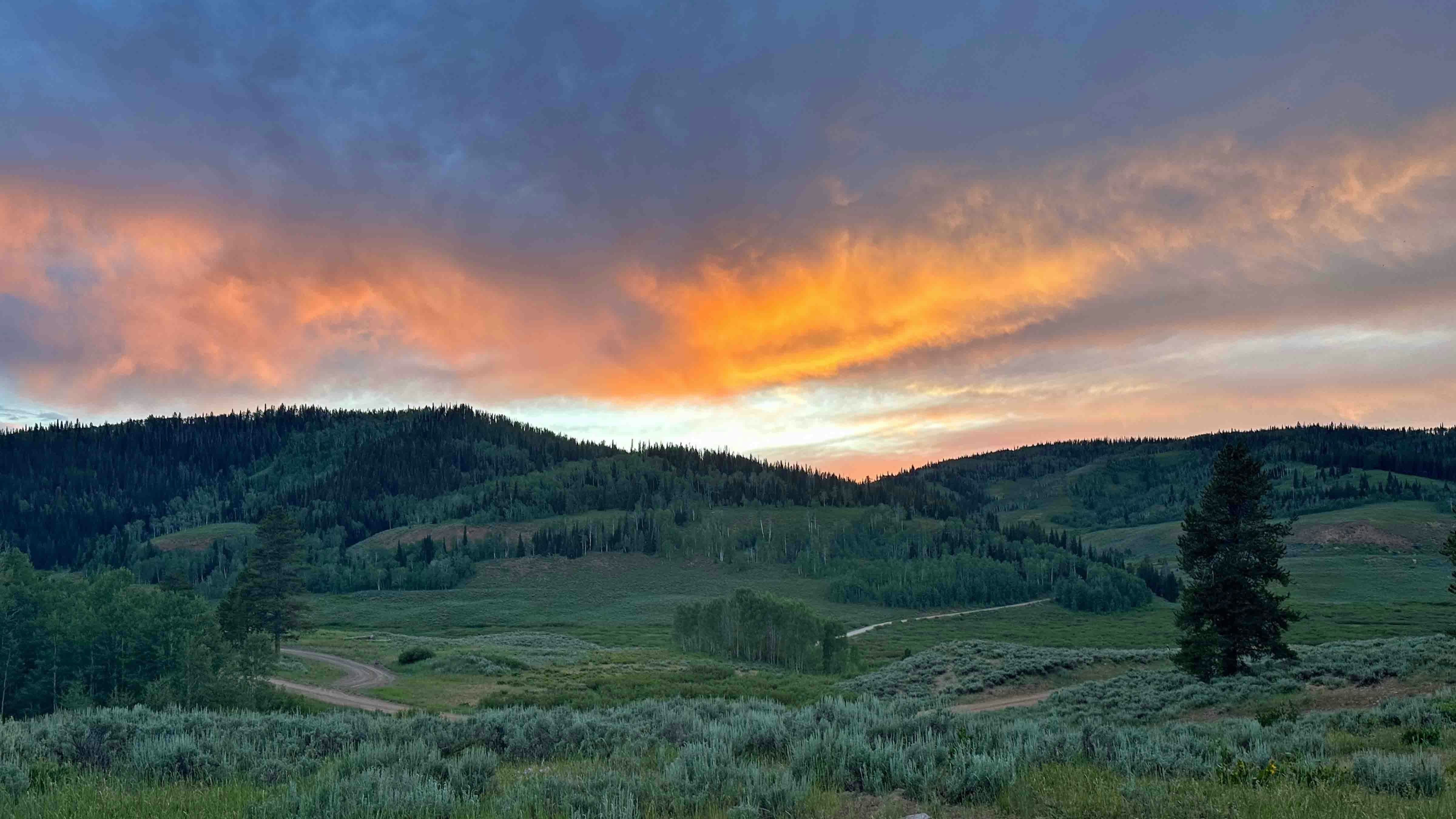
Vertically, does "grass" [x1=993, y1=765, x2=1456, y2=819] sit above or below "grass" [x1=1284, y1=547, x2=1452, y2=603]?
above

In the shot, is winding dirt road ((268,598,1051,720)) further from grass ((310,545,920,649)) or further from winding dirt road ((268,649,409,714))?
grass ((310,545,920,649))

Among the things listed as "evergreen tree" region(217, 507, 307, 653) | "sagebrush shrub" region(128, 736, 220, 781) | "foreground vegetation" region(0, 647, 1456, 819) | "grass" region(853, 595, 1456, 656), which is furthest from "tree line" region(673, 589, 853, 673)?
"sagebrush shrub" region(128, 736, 220, 781)

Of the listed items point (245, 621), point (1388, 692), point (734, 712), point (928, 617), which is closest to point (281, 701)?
point (245, 621)

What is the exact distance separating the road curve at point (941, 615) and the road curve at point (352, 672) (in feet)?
241

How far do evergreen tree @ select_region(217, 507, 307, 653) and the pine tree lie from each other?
7363 cm

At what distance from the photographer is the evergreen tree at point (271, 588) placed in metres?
72.4

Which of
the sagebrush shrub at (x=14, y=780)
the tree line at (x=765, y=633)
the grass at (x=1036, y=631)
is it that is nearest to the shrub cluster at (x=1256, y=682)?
the sagebrush shrub at (x=14, y=780)

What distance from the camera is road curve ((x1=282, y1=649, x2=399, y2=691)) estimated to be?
5825cm

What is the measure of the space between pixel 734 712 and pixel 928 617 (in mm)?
146260

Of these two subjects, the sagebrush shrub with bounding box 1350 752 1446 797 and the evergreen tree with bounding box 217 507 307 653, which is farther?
the evergreen tree with bounding box 217 507 307 653

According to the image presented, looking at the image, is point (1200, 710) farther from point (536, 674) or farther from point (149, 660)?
point (149, 660)

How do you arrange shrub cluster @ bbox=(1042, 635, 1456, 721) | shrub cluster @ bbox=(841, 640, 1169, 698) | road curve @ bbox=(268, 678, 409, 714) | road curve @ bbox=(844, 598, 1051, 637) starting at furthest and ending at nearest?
road curve @ bbox=(844, 598, 1051, 637), shrub cluster @ bbox=(841, 640, 1169, 698), road curve @ bbox=(268, 678, 409, 714), shrub cluster @ bbox=(1042, 635, 1456, 721)

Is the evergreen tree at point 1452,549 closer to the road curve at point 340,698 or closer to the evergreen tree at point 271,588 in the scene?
the road curve at point 340,698

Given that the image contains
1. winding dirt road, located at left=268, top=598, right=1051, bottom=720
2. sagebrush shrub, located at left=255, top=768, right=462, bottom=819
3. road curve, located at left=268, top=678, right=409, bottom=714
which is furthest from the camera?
road curve, located at left=268, top=678, right=409, bottom=714
